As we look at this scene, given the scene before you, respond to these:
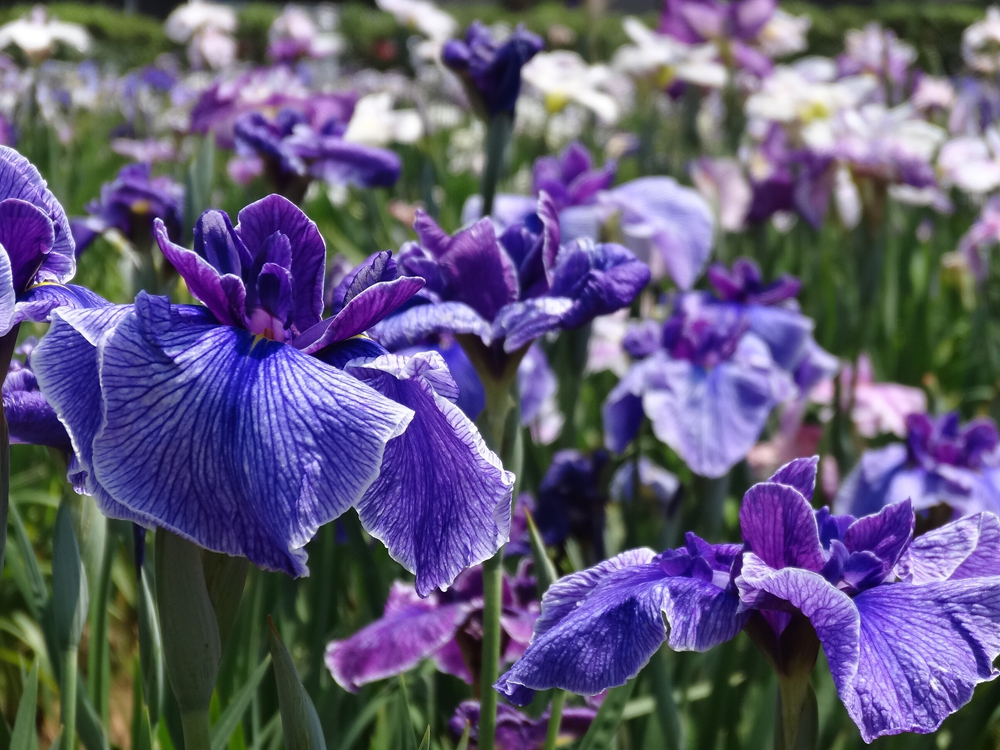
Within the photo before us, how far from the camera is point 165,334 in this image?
1.94 feet

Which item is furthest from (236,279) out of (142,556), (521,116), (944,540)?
(521,116)

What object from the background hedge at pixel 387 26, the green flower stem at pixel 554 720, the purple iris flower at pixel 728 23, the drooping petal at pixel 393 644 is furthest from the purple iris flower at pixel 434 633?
the background hedge at pixel 387 26

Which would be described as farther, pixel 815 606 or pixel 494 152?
pixel 494 152

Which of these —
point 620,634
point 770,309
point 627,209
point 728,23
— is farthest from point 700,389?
point 728,23

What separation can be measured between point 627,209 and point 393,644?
106 centimetres

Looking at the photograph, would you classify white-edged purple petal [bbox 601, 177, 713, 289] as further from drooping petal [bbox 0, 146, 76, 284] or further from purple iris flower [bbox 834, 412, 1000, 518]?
drooping petal [bbox 0, 146, 76, 284]

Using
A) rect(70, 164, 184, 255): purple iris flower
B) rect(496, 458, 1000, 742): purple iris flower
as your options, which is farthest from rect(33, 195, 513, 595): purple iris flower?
rect(70, 164, 184, 255): purple iris flower

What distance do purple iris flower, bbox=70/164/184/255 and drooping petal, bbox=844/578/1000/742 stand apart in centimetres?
122

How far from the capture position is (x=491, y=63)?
1581 millimetres

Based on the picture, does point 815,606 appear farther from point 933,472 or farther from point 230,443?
point 933,472

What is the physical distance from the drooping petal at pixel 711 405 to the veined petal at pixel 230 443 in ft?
3.04

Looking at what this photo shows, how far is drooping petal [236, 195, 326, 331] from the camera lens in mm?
705

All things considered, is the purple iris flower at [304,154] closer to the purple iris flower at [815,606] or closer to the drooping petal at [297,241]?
the drooping petal at [297,241]

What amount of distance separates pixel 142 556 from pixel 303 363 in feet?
1.10
